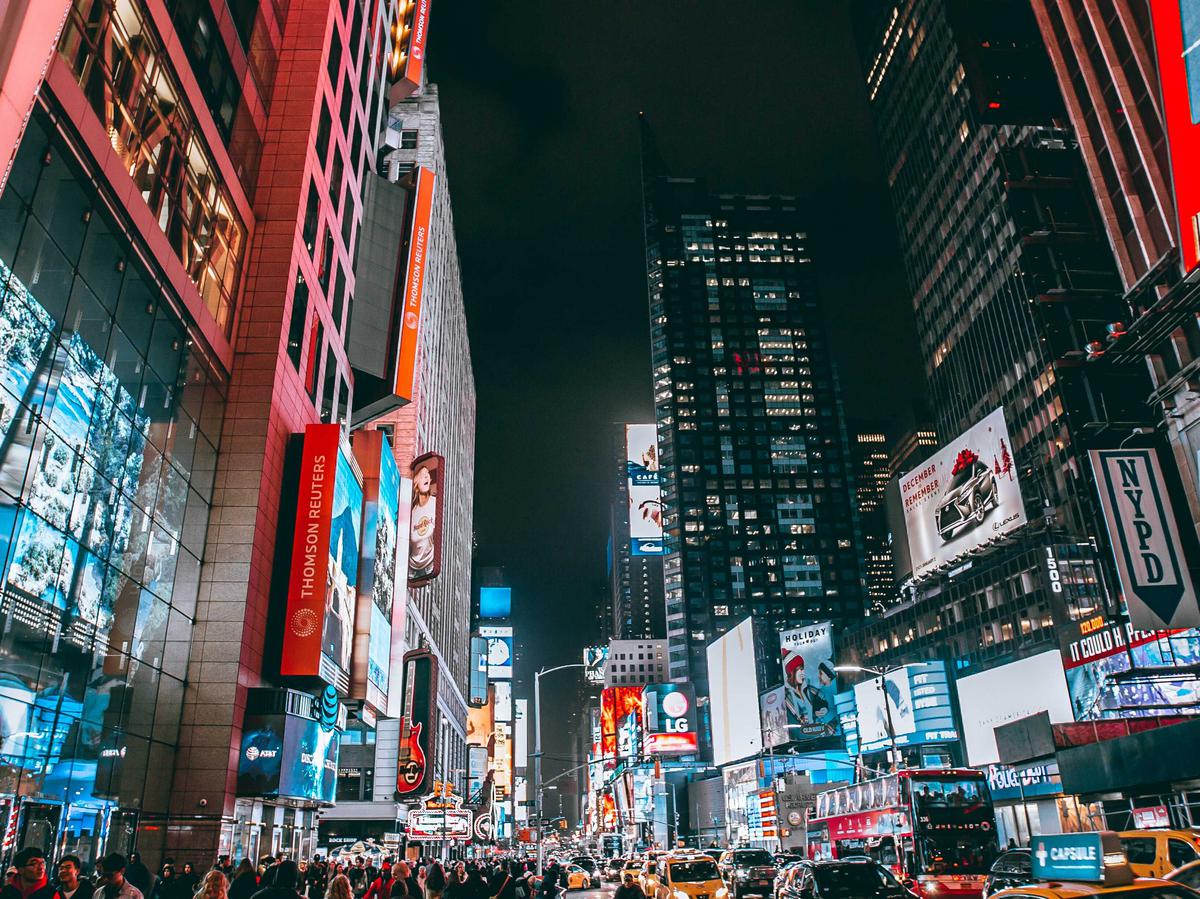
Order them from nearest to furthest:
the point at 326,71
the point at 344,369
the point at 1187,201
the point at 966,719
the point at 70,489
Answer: the point at 70,489 < the point at 1187,201 < the point at 326,71 < the point at 344,369 < the point at 966,719

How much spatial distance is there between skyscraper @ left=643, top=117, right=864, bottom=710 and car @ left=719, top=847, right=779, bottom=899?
436 ft

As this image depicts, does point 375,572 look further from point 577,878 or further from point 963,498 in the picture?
point 963,498

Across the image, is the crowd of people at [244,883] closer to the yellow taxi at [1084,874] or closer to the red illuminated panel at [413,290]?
the yellow taxi at [1084,874]

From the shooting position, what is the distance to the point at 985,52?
59.4 meters

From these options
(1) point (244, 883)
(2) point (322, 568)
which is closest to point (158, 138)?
(2) point (322, 568)

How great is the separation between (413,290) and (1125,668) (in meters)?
46.2

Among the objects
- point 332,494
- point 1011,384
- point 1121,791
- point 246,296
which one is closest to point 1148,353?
point 1121,791

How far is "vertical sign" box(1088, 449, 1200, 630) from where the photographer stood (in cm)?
2805

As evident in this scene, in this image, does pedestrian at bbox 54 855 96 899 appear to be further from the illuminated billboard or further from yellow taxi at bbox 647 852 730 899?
the illuminated billboard

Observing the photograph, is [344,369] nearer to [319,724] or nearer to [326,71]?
[326,71]

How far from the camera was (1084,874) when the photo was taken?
7922 millimetres

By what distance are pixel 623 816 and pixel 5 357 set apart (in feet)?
662

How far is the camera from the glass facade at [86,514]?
58.6 feet

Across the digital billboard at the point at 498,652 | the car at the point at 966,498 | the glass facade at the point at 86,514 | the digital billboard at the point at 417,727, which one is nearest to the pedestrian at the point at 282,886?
the glass facade at the point at 86,514
